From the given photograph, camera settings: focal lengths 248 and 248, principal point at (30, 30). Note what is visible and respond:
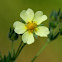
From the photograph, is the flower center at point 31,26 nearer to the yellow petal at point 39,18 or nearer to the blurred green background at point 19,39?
the yellow petal at point 39,18

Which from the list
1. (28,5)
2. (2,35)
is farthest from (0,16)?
(28,5)

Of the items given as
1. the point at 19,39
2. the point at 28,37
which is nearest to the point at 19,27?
the point at 28,37

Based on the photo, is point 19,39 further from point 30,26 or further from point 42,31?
point 42,31

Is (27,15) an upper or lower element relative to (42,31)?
upper

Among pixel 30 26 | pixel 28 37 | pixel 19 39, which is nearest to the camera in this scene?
pixel 28 37

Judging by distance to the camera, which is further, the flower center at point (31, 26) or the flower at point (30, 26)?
the flower center at point (31, 26)

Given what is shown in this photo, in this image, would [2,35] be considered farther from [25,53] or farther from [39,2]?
[39,2]

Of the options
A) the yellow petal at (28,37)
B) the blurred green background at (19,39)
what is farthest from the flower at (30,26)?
the blurred green background at (19,39)
